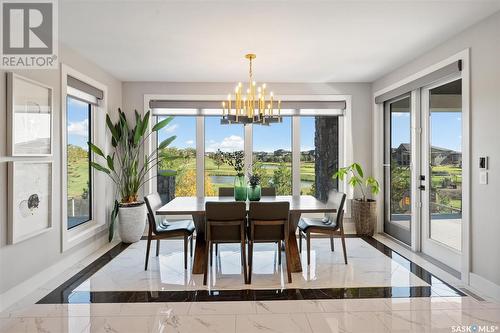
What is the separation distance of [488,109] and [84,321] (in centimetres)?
390

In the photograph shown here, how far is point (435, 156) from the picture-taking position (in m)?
3.85

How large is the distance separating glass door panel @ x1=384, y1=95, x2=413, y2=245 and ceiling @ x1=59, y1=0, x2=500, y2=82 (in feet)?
2.21

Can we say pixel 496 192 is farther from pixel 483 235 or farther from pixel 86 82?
pixel 86 82

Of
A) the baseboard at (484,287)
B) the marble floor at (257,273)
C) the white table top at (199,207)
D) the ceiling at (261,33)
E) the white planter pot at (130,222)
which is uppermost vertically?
the ceiling at (261,33)

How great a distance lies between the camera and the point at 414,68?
405 cm

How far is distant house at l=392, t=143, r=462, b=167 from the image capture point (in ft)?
11.5

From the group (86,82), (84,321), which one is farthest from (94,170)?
(84,321)

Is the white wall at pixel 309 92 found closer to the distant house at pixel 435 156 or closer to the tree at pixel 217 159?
the distant house at pixel 435 156

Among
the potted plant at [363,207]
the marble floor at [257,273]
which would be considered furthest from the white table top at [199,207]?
the potted plant at [363,207]

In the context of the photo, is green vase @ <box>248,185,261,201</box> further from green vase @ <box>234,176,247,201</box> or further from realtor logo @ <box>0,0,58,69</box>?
realtor logo @ <box>0,0,58,69</box>

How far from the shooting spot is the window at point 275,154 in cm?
543

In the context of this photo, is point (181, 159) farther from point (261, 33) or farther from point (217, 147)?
point (261, 33)

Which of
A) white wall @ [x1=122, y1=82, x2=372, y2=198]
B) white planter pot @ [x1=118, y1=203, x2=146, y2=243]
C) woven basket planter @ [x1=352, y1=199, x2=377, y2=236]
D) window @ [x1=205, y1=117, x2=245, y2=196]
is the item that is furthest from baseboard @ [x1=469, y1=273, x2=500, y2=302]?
white planter pot @ [x1=118, y1=203, x2=146, y2=243]

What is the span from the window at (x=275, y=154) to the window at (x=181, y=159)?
1.09 meters
